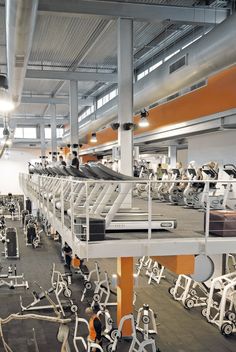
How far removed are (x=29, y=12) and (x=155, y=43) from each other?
6953mm

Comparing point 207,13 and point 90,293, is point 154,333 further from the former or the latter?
point 207,13

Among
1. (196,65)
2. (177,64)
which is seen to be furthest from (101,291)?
(196,65)

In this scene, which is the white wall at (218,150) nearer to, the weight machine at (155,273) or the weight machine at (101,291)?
the weight machine at (155,273)

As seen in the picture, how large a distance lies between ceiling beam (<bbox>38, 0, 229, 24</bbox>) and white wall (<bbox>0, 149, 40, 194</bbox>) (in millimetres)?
22384

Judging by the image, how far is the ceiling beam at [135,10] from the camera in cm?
659

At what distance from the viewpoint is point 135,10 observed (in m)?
6.94

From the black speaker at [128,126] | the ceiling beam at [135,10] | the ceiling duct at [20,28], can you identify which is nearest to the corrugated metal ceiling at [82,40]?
the ceiling beam at [135,10]

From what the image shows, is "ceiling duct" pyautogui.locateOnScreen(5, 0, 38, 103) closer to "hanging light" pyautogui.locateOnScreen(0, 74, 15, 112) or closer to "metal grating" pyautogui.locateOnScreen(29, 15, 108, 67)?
"hanging light" pyautogui.locateOnScreen(0, 74, 15, 112)

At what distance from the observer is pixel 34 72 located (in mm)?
11602

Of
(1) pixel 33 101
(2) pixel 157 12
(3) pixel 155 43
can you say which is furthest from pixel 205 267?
(1) pixel 33 101

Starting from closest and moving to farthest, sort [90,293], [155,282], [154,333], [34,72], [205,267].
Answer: [205,267], [154,333], [90,293], [155,282], [34,72]

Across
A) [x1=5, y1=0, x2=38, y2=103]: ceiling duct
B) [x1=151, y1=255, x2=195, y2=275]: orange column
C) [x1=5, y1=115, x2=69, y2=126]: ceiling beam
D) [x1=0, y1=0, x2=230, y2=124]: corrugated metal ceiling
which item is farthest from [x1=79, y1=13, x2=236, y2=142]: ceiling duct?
[x1=5, y1=115, x2=69, y2=126]: ceiling beam

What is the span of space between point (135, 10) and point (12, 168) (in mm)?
23209

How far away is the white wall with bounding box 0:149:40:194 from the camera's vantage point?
2788 centimetres
